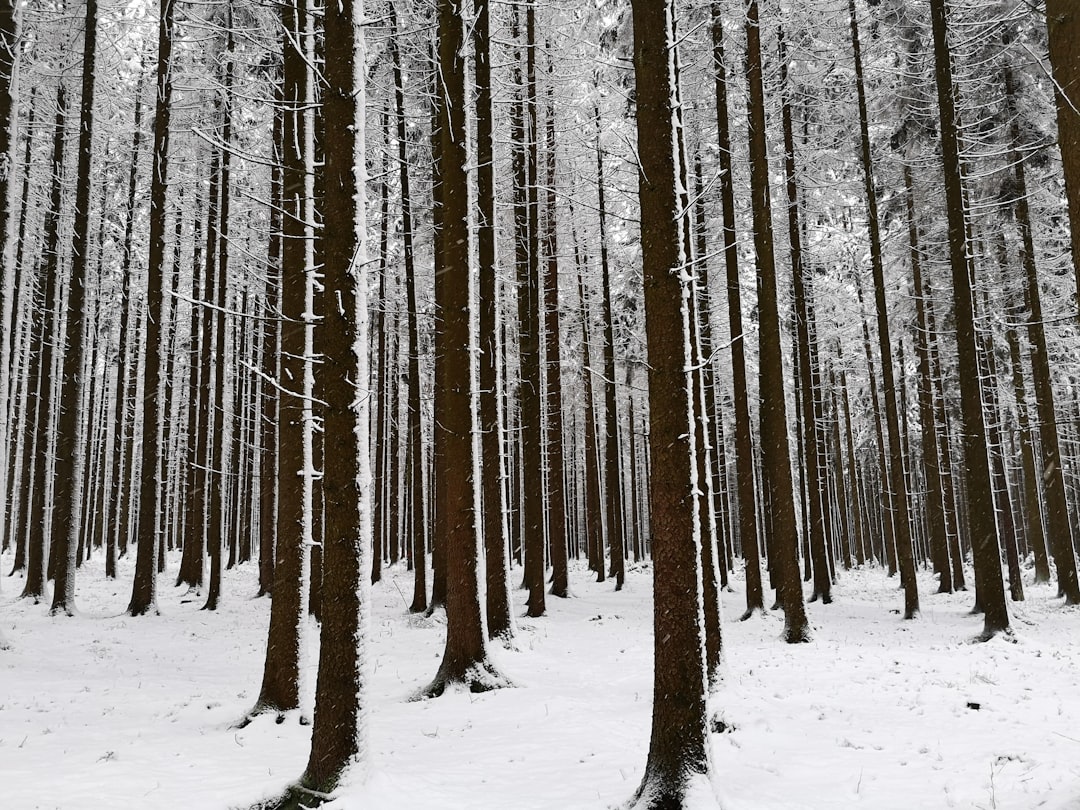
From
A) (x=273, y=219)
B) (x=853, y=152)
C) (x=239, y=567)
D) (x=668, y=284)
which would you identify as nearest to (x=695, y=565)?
(x=668, y=284)

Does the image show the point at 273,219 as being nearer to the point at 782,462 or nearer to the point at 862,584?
the point at 782,462

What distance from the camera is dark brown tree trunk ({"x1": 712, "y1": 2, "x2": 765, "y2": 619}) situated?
532 inches

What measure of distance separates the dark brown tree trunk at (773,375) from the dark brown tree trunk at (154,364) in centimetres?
1208

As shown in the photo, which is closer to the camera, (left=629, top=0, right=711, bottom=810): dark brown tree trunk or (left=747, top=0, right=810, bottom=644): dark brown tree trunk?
(left=629, top=0, right=711, bottom=810): dark brown tree trunk

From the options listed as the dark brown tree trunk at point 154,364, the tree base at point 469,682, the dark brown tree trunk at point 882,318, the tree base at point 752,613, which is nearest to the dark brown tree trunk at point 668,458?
the tree base at point 469,682

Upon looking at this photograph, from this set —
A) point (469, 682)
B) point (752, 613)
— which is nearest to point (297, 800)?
point (469, 682)

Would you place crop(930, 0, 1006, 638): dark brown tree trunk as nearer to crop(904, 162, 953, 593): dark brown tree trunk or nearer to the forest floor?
the forest floor

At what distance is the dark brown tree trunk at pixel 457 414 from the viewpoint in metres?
8.70

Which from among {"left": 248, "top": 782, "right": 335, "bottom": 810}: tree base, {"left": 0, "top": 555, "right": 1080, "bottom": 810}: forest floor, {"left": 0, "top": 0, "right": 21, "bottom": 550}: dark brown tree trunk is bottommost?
{"left": 0, "top": 555, "right": 1080, "bottom": 810}: forest floor

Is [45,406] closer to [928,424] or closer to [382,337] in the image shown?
[382,337]

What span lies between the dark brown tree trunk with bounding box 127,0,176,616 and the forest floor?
99cm

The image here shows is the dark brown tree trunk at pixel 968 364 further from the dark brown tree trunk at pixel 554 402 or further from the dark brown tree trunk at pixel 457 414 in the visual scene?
the dark brown tree trunk at pixel 457 414

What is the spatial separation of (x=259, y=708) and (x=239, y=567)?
71.3ft

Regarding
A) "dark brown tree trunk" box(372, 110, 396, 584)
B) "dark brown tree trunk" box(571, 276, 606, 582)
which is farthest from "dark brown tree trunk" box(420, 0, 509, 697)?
"dark brown tree trunk" box(571, 276, 606, 582)
